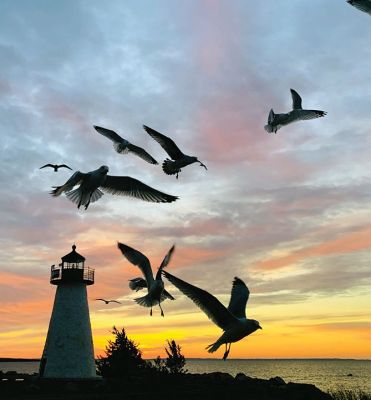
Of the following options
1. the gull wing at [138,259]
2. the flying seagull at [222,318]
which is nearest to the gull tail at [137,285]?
the gull wing at [138,259]

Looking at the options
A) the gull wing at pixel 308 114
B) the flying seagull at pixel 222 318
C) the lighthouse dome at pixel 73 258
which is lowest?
the flying seagull at pixel 222 318

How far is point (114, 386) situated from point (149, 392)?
3283 millimetres

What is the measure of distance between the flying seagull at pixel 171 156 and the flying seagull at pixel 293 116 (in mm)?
2415

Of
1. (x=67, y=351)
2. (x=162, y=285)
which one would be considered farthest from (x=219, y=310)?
(x=67, y=351)

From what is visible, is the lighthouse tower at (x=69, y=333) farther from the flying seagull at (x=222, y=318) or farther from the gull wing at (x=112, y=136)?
the flying seagull at (x=222, y=318)

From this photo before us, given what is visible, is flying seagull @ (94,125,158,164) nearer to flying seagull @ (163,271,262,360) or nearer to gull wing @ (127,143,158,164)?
gull wing @ (127,143,158,164)

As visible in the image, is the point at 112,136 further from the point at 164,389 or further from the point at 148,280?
the point at 164,389

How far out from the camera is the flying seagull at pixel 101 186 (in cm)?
1614

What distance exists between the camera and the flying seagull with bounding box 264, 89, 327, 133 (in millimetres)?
17672

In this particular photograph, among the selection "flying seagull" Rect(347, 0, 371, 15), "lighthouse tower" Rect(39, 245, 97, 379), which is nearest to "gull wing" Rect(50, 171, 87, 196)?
"flying seagull" Rect(347, 0, 371, 15)

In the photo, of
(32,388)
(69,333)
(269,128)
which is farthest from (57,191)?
(69,333)

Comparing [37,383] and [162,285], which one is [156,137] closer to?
[162,285]

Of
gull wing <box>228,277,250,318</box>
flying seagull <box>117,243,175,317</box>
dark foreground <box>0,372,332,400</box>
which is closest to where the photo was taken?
gull wing <box>228,277,250,318</box>

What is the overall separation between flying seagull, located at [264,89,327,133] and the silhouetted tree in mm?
27680
